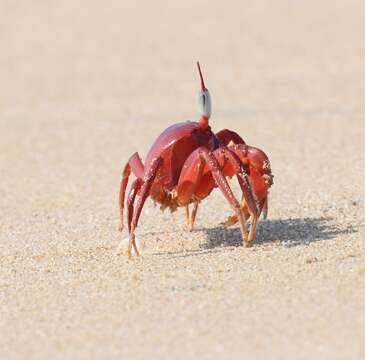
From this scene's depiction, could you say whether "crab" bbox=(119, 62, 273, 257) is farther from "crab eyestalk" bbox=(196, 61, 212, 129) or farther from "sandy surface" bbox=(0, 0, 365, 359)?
"sandy surface" bbox=(0, 0, 365, 359)

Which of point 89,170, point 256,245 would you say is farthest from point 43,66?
point 256,245

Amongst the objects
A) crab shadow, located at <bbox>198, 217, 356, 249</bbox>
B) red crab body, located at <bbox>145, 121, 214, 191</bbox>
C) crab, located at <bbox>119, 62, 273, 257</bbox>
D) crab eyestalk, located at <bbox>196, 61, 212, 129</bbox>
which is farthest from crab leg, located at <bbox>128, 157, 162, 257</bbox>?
crab shadow, located at <bbox>198, 217, 356, 249</bbox>

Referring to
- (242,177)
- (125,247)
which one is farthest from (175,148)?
(125,247)

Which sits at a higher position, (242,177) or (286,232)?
(242,177)

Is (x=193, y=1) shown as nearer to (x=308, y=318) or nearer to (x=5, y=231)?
(x=5, y=231)

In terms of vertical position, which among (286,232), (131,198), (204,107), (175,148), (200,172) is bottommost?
(286,232)

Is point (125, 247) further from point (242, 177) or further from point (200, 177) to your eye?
point (242, 177)
